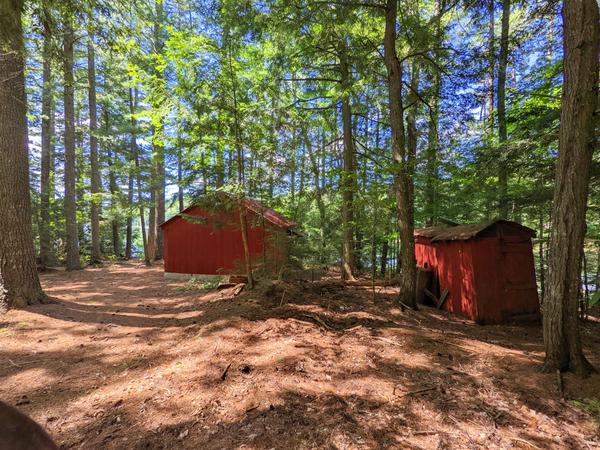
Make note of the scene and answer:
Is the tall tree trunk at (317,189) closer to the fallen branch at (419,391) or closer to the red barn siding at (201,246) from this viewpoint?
the red barn siding at (201,246)

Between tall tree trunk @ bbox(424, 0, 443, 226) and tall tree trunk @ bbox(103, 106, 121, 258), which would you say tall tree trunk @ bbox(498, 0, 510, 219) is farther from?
tall tree trunk @ bbox(103, 106, 121, 258)

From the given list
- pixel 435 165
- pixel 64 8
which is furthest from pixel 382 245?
pixel 64 8

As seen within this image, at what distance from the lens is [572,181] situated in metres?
3.51

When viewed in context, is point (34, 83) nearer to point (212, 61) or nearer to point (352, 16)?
point (212, 61)

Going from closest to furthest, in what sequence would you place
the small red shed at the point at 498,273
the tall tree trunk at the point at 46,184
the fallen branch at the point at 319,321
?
the fallen branch at the point at 319,321
the small red shed at the point at 498,273
the tall tree trunk at the point at 46,184

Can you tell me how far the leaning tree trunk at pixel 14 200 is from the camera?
5770 millimetres

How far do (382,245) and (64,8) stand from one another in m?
12.7

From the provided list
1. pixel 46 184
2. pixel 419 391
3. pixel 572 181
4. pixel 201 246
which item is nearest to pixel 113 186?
pixel 46 184

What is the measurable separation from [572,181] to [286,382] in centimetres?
403

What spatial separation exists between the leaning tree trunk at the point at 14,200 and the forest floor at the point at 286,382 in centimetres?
50

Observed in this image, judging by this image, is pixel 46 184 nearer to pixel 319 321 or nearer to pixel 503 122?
pixel 319 321

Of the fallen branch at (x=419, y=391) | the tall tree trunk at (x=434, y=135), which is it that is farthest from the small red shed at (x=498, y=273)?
the fallen branch at (x=419, y=391)

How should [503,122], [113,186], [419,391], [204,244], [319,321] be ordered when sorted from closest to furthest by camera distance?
[419,391], [319,321], [503,122], [204,244], [113,186]

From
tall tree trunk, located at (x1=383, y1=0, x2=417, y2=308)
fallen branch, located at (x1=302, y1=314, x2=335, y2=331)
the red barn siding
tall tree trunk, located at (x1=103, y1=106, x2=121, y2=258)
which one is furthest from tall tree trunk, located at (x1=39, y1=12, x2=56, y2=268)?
fallen branch, located at (x1=302, y1=314, x2=335, y2=331)
